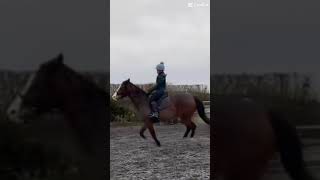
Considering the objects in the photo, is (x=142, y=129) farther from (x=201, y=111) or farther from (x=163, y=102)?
(x=201, y=111)

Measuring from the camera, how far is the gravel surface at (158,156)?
3178 millimetres

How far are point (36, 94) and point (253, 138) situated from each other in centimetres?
149

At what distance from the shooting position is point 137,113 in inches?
126

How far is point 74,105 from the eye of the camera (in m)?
3.14

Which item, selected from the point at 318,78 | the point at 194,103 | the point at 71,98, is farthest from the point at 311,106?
the point at 71,98

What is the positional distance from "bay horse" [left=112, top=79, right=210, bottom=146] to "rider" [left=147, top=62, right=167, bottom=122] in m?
0.03

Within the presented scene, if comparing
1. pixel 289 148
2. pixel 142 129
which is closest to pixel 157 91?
pixel 142 129

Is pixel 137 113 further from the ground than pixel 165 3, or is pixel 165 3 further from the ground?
pixel 165 3

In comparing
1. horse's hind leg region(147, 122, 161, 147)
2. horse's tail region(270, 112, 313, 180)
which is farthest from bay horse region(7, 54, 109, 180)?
horse's tail region(270, 112, 313, 180)

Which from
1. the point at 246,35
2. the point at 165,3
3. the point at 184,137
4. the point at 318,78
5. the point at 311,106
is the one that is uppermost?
the point at 165,3

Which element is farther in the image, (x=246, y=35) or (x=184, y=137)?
(x=184, y=137)

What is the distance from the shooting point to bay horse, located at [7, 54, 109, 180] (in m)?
3.06

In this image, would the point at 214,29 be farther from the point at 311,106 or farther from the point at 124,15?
the point at 311,106

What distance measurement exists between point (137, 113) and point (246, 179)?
87 centimetres
